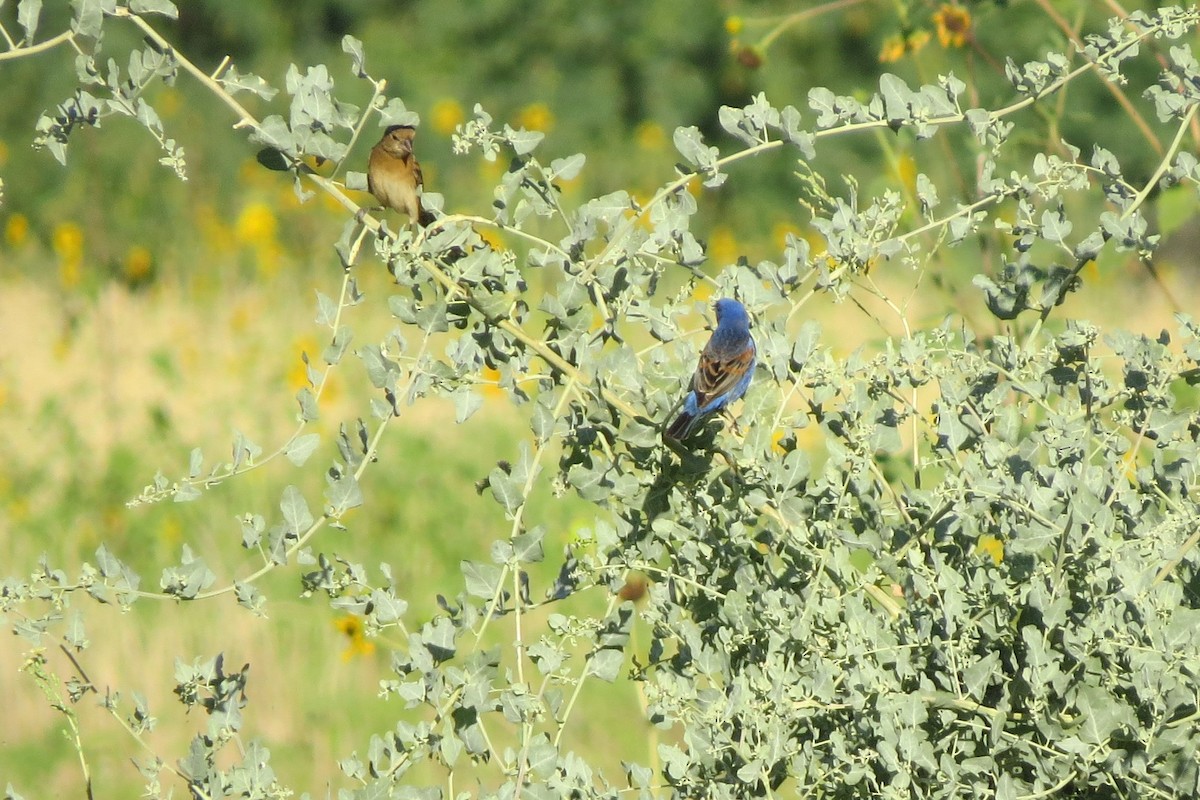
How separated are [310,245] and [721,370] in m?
6.58

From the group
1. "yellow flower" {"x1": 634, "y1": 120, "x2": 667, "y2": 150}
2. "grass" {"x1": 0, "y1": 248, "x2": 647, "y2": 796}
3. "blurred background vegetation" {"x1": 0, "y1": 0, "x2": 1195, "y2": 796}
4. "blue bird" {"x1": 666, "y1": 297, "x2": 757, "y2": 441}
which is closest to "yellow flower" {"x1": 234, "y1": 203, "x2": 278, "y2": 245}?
"blurred background vegetation" {"x1": 0, "y1": 0, "x2": 1195, "y2": 796}

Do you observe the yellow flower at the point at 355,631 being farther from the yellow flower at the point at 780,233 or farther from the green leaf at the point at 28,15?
the yellow flower at the point at 780,233

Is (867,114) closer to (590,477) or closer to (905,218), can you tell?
(590,477)

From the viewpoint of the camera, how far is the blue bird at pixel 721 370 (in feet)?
7.00

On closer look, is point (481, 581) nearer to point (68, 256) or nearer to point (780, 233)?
point (68, 256)

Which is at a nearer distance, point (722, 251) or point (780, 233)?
point (722, 251)

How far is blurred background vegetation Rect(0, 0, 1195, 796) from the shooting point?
167 inches

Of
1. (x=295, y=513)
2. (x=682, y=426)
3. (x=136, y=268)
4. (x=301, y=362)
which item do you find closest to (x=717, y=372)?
(x=682, y=426)

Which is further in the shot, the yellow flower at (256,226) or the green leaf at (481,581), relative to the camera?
the yellow flower at (256,226)

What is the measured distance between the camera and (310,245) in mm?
8555

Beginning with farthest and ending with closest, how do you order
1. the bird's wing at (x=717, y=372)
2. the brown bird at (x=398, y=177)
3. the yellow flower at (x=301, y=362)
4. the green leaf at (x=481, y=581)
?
1. the yellow flower at (x=301, y=362)
2. the brown bird at (x=398, y=177)
3. the bird's wing at (x=717, y=372)
4. the green leaf at (x=481, y=581)

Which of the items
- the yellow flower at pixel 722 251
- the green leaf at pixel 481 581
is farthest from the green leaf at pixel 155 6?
the yellow flower at pixel 722 251

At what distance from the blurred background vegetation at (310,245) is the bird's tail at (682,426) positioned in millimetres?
873

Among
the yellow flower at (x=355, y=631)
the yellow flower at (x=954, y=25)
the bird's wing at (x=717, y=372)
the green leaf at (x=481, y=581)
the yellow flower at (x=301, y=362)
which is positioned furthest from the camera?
the yellow flower at (x=301, y=362)
